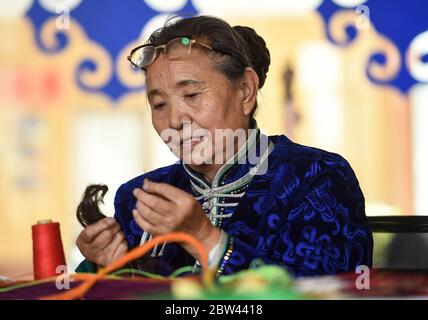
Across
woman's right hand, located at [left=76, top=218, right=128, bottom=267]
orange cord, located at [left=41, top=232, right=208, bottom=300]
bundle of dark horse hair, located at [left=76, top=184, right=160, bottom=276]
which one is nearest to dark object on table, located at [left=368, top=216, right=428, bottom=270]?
bundle of dark horse hair, located at [left=76, top=184, right=160, bottom=276]

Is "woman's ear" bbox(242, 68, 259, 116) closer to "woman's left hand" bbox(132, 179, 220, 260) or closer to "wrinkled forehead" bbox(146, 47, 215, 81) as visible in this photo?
"wrinkled forehead" bbox(146, 47, 215, 81)

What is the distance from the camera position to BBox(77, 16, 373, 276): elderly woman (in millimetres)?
1579

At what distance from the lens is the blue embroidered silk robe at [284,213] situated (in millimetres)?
1528

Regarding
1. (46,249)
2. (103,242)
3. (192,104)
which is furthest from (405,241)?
(46,249)

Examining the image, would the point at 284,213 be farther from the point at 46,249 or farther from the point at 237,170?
the point at 46,249

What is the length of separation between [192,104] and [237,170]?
219 millimetres

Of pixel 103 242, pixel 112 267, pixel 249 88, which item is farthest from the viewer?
pixel 249 88

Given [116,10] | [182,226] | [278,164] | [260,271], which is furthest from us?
[116,10]

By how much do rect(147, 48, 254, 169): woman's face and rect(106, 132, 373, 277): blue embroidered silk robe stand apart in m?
0.10

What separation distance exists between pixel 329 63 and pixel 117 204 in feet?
2.70

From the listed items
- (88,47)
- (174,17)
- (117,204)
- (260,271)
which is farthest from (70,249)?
(260,271)

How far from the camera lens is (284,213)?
1668mm

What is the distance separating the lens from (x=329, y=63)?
2.35 metres

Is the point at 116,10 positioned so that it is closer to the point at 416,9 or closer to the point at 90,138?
the point at 90,138
